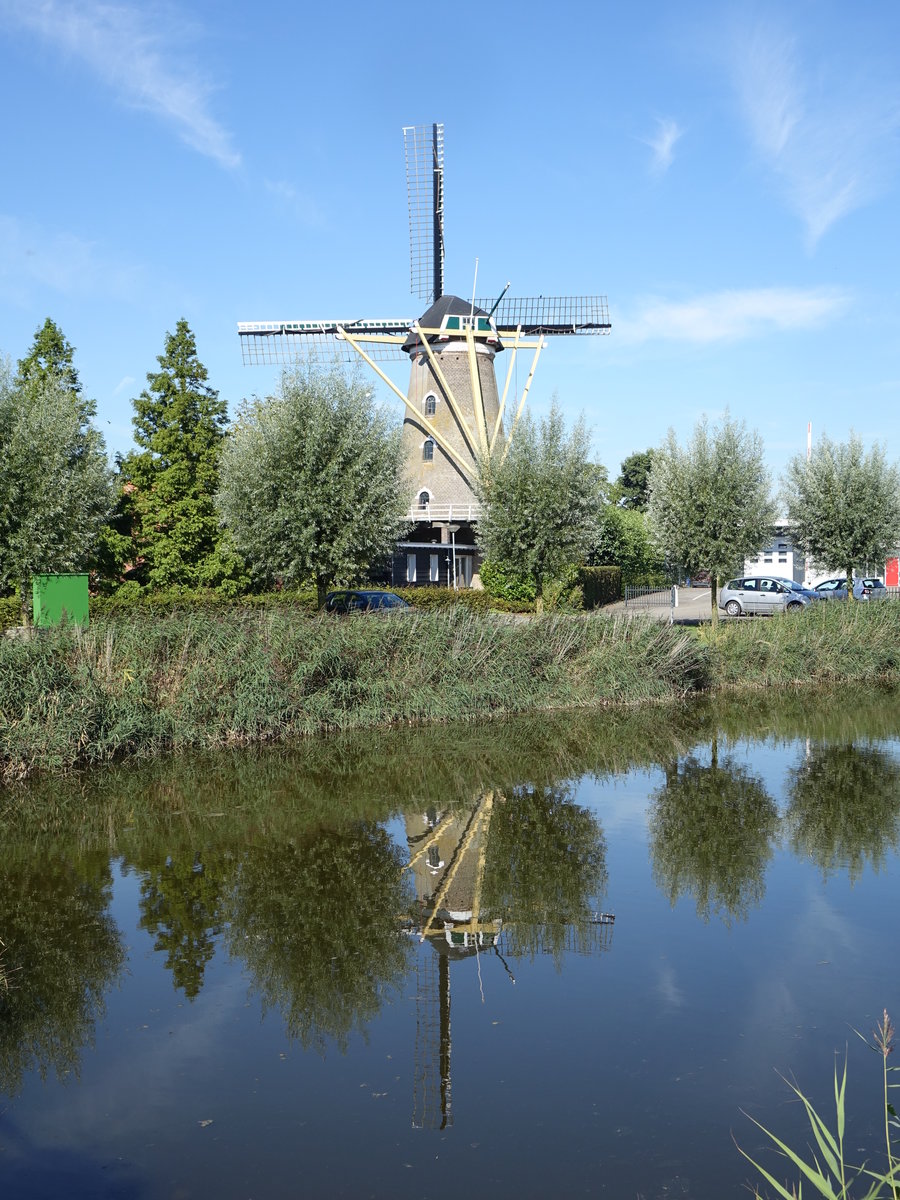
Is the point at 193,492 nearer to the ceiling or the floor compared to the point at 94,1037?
nearer to the ceiling

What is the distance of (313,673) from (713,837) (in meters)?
7.59

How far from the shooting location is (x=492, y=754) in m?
14.7

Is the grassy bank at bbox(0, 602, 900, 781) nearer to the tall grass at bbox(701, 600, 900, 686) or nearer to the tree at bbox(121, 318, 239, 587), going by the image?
the tall grass at bbox(701, 600, 900, 686)

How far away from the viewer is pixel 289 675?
1591cm

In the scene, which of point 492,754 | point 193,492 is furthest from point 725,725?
point 193,492

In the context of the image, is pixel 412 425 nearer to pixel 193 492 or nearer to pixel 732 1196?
pixel 193 492

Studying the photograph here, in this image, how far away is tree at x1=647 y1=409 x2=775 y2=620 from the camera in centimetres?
2722

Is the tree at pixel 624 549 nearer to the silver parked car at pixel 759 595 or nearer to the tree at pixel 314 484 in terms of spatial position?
the silver parked car at pixel 759 595

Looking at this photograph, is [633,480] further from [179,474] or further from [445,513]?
[179,474]

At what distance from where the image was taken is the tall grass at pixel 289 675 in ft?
44.7

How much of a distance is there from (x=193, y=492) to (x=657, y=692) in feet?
59.9

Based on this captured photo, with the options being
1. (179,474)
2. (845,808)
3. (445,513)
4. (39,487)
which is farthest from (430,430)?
(845,808)

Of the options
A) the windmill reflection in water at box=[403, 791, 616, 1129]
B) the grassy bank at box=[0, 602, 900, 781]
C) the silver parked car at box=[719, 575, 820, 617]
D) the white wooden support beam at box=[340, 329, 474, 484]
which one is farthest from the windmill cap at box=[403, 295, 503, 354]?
the windmill reflection in water at box=[403, 791, 616, 1129]

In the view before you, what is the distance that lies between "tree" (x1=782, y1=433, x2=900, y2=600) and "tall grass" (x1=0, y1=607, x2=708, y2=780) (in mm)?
12995
